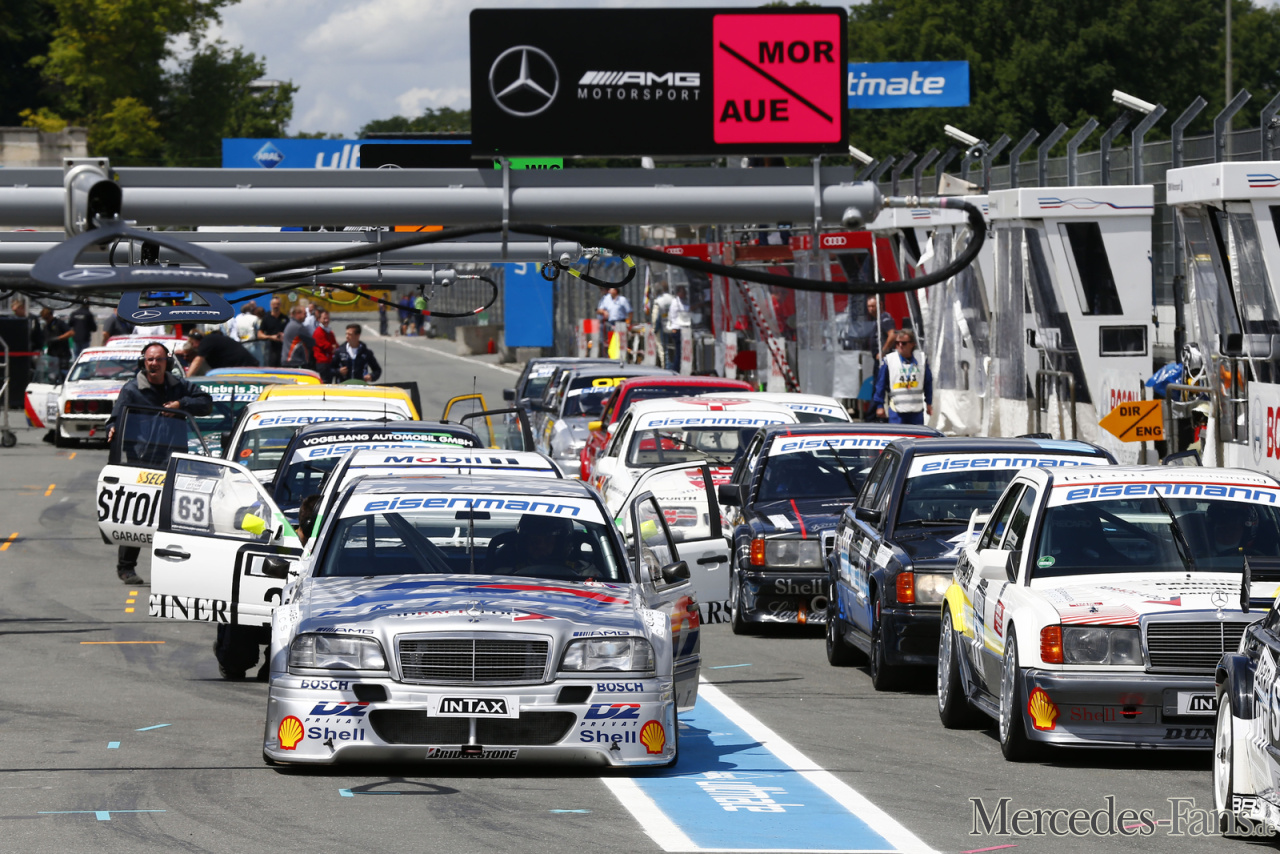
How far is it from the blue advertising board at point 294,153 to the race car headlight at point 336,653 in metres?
30.1

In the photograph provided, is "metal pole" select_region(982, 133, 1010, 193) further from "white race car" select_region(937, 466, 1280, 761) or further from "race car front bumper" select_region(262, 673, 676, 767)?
"race car front bumper" select_region(262, 673, 676, 767)

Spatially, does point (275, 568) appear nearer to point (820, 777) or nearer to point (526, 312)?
point (820, 777)

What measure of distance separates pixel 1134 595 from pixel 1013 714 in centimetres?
82

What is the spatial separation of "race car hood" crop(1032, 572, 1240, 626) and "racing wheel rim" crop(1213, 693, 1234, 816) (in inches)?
55.1

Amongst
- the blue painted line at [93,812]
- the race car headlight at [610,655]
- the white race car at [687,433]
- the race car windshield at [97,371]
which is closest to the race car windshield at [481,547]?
the race car headlight at [610,655]

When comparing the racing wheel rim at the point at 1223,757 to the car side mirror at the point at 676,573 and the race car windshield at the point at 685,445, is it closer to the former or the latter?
the car side mirror at the point at 676,573

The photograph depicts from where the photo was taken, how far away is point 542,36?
10.6 metres

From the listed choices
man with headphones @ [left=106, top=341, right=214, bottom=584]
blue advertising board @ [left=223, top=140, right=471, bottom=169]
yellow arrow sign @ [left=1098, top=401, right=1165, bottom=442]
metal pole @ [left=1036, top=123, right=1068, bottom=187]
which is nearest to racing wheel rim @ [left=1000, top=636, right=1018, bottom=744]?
yellow arrow sign @ [left=1098, top=401, right=1165, bottom=442]

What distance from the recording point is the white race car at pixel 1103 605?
9492 mm

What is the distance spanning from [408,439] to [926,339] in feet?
48.6

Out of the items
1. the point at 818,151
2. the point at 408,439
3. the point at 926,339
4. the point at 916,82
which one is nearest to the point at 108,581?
the point at 408,439

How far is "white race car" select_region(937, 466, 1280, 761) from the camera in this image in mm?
9492

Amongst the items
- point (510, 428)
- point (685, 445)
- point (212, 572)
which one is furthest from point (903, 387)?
point (212, 572)

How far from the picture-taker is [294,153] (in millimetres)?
48281
